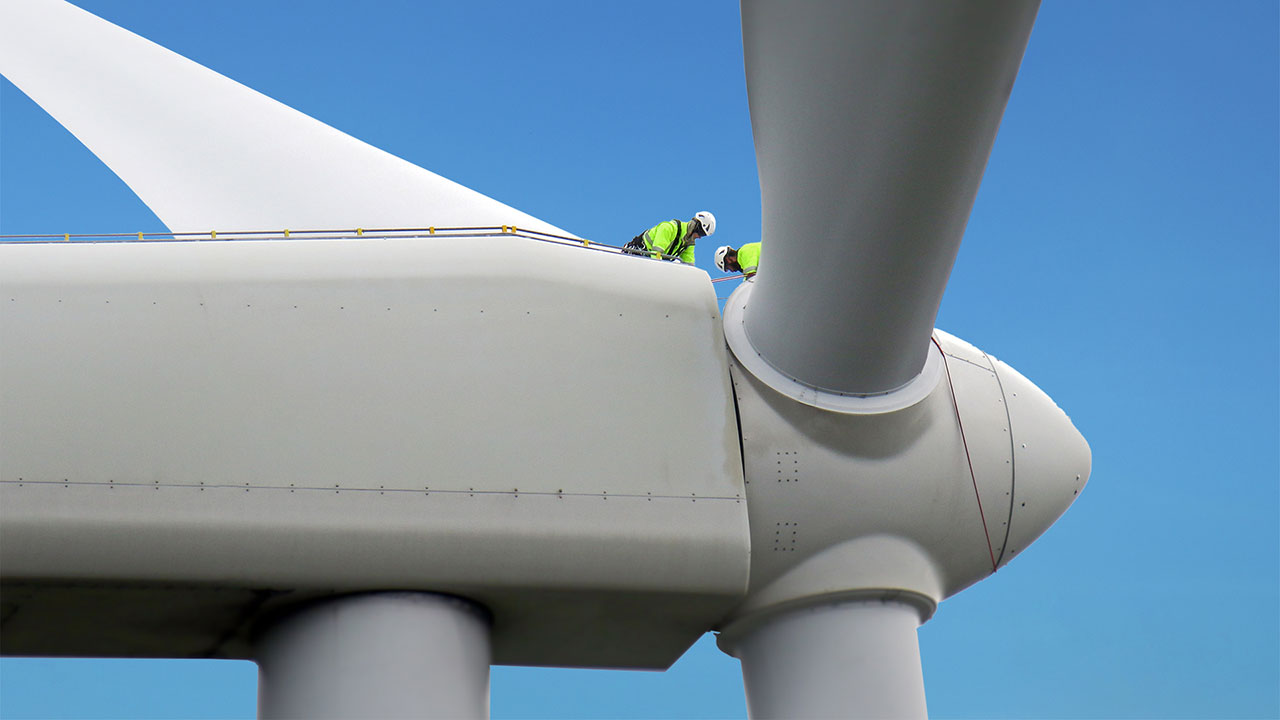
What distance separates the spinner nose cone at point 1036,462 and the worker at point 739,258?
314 cm

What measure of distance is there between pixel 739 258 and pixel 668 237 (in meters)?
0.86

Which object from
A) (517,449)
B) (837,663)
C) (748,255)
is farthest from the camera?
(748,255)

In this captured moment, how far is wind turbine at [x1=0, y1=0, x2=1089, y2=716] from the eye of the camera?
7949mm

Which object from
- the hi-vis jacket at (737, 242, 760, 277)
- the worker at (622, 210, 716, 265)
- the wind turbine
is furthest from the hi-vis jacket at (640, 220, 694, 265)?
the wind turbine

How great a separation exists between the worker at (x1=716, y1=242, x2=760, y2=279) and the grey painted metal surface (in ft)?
12.3

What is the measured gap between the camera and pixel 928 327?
8.62 m

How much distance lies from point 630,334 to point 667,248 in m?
4.37

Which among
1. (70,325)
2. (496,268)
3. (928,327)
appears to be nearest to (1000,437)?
(928,327)

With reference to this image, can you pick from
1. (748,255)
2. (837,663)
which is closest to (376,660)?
(837,663)

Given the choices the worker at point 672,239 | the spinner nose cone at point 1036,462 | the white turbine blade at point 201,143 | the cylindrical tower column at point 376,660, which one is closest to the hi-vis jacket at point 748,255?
the worker at point 672,239

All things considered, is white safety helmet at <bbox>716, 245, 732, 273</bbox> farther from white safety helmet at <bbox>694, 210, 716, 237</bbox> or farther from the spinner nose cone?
the spinner nose cone

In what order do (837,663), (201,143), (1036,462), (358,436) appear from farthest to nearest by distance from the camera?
(201,143) < (1036,462) < (837,663) < (358,436)

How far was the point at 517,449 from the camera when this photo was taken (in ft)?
27.8

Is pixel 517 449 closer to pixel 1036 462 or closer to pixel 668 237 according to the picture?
pixel 1036 462
